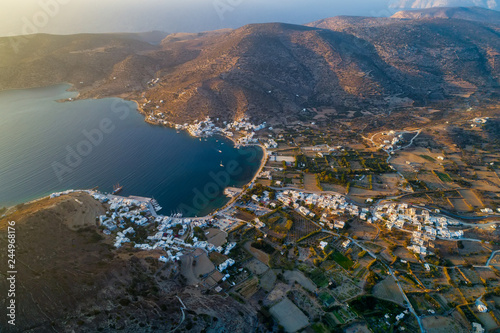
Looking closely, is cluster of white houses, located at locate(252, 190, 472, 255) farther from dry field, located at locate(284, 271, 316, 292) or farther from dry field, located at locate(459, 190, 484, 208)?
dry field, located at locate(284, 271, 316, 292)

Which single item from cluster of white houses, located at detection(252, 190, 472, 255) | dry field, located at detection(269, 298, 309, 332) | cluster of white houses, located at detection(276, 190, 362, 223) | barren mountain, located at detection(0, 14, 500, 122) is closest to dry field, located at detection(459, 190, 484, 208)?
cluster of white houses, located at detection(252, 190, 472, 255)

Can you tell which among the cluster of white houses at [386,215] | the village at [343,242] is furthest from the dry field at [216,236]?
the cluster of white houses at [386,215]

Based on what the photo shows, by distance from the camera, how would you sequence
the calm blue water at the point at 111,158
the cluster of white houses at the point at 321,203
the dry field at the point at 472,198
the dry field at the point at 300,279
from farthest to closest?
the calm blue water at the point at 111,158 → the dry field at the point at 472,198 → the cluster of white houses at the point at 321,203 → the dry field at the point at 300,279

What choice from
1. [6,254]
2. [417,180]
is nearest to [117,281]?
[6,254]

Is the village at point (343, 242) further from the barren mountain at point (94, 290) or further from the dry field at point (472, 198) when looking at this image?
the barren mountain at point (94, 290)

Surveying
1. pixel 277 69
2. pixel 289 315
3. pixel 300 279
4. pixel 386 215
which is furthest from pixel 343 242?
Result: pixel 277 69

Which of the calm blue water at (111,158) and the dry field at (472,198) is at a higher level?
the calm blue water at (111,158)

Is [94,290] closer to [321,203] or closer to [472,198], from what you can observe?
[321,203]

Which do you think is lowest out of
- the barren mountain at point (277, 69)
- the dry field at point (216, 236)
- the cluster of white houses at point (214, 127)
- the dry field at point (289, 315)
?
the dry field at point (289, 315)
